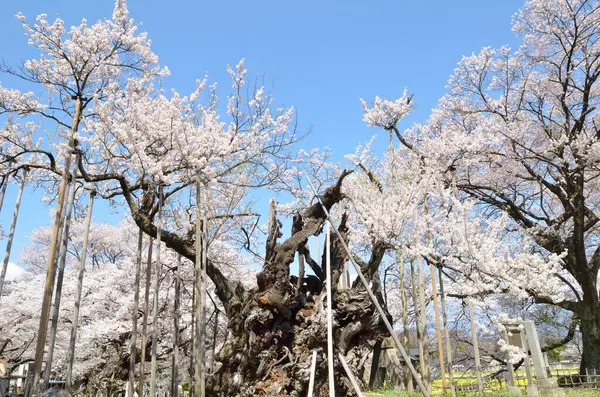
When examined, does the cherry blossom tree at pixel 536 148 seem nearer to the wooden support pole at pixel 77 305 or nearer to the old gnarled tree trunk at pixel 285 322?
the old gnarled tree trunk at pixel 285 322

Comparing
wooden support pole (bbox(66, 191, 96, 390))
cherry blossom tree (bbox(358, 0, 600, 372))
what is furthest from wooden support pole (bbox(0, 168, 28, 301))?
cherry blossom tree (bbox(358, 0, 600, 372))

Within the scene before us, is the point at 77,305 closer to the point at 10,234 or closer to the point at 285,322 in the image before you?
the point at 10,234

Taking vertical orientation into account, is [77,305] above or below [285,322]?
above

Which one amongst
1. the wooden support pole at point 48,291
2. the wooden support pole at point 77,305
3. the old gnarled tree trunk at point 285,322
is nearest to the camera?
the wooden support pole at point 48,291

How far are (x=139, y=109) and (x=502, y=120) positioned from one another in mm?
10218

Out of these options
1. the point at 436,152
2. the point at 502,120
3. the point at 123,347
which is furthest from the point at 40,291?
the point at 502,120

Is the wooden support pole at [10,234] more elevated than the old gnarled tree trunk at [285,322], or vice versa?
the wooden support pole at [10,234]

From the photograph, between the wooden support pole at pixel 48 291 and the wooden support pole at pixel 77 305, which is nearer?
the wooden support pole at pixel 48 291

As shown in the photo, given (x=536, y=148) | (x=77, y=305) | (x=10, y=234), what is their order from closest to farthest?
(x=77, y=305) → (x=10, y=234) → (x=536, y=148)

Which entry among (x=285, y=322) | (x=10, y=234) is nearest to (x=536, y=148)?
(x=285, y=322)

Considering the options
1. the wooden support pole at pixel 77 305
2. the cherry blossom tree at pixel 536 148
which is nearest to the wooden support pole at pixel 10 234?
the wooden support pole at pixel 77 305

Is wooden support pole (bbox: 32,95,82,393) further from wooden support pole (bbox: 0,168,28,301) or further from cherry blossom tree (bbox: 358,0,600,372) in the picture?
cherry blossom tree (bbox: 358,0,600,372)

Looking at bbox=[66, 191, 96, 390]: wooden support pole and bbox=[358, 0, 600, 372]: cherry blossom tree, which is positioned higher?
bbox=[358, 0, 600, 372]: cherry blossom tree

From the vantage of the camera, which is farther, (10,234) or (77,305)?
(10,234)
